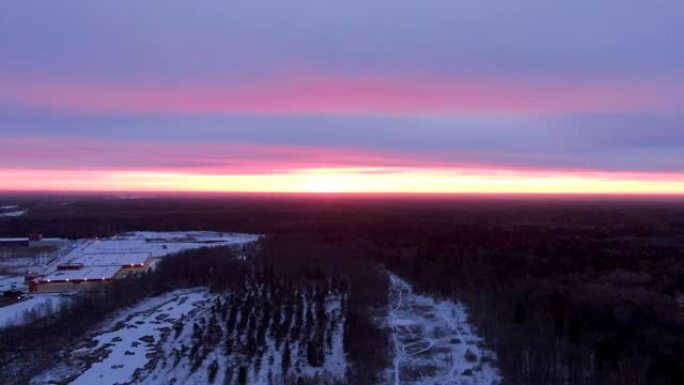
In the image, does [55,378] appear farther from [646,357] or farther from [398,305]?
[646,357]

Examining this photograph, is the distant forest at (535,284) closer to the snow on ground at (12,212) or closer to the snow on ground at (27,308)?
the snow on ground at (27,308)

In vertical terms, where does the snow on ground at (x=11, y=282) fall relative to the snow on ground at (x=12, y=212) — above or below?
below

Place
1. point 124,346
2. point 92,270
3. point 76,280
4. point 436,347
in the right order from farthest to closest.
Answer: point 92,270, point 76,280, point 124,346, point 436,347

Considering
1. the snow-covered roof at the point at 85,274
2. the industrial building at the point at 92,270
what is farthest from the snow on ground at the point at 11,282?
the snow-covered roof at the point at 85,274

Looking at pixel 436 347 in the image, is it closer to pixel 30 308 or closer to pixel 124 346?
pixel 124 346

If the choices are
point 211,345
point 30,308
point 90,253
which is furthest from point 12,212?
point 211,345

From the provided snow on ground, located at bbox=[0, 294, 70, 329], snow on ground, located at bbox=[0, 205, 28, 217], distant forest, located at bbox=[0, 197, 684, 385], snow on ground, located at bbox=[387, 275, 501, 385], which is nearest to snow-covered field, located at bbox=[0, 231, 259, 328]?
snow on ground, located at bbox=[0, 294, 70, 329]

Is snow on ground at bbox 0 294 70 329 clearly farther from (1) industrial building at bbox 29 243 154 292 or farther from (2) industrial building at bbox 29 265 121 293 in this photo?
(1) industrial building at bbox 29 243 154 292
